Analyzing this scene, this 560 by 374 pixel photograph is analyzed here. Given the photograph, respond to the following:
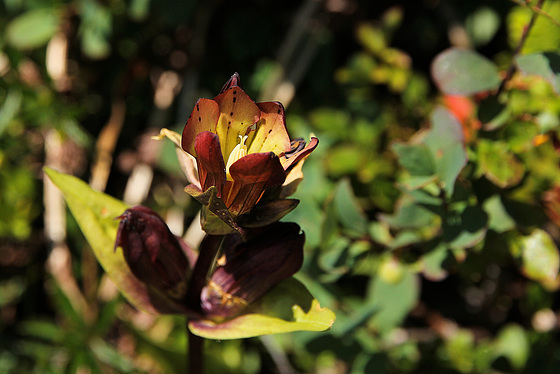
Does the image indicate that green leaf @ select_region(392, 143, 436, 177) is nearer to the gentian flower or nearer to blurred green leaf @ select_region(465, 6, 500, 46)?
the gentian flower

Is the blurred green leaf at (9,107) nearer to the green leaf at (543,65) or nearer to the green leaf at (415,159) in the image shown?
the green leaf at (415,159)

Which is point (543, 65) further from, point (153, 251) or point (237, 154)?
point (153, 251)

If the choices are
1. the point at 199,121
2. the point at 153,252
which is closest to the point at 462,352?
the point at 153,252

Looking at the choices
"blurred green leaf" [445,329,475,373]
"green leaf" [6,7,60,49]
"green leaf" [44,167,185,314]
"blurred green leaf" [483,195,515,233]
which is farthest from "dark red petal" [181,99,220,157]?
"green leaf" [6,7,60,49]

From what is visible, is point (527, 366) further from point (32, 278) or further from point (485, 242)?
point (32, 278)

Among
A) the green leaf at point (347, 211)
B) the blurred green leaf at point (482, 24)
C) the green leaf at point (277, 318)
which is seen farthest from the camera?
the blurred green leaf at point (482, 24)

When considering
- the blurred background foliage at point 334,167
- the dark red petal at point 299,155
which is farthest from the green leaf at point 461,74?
the dark red petal at point 299,155

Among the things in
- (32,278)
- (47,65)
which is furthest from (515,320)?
(47,65)
